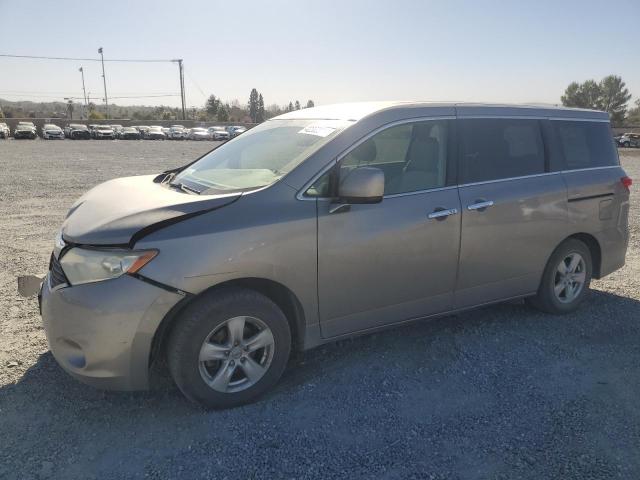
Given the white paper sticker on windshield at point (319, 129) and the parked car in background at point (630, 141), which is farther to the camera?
the parked car in background at point (630, 141)

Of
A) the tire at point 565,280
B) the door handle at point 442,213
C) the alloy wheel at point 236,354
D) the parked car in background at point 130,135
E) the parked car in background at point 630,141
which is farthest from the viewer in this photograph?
the parked car in background at point 130,135

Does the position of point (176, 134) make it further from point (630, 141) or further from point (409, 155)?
point (409, 155)

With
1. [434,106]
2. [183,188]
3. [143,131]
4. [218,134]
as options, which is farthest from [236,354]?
[143,131]

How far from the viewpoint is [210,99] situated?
104 metres

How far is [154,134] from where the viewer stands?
57.8m

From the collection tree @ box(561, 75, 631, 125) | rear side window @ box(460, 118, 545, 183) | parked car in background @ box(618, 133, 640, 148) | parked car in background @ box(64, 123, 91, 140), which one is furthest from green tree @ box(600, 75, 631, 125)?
rear side window @ box(460, 118, 545, 183)

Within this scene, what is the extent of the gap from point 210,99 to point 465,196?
107 metres

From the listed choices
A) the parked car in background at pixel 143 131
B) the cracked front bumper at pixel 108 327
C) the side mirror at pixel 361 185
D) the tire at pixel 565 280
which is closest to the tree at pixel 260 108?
the parked car in background at pixel 143 131

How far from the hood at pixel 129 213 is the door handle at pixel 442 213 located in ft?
4.71

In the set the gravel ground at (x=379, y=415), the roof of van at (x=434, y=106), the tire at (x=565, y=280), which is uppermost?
the roof of van at (x=434, y=106)

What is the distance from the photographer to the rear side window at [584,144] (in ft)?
15.1

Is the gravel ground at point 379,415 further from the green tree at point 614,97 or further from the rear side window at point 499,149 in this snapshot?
the green tree at point 614,97

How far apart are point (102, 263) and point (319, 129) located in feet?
5.72

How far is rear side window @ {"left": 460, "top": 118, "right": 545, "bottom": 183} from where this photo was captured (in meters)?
3.97
